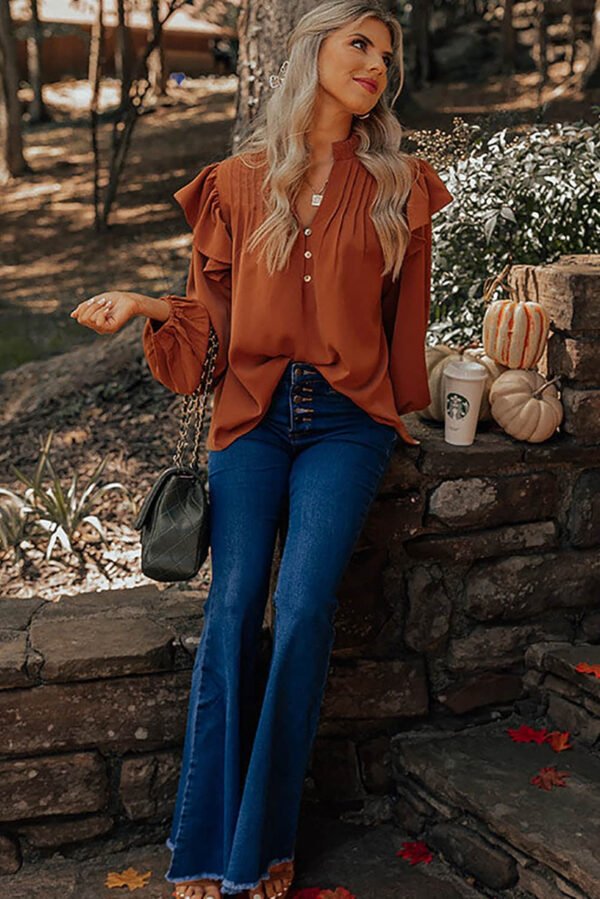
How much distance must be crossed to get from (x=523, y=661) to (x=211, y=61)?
18621 millimetres

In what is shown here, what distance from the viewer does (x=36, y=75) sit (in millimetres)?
17266

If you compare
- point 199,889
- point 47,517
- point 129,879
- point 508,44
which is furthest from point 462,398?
point 508,44

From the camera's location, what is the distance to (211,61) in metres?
20.4

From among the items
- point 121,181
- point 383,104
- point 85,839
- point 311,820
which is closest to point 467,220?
point 383,104

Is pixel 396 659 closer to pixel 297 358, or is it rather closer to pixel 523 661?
pixel 523 661

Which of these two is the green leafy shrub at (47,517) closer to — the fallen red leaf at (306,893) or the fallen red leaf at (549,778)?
the fallen red leaf at (306,893)

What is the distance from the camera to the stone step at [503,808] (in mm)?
2803

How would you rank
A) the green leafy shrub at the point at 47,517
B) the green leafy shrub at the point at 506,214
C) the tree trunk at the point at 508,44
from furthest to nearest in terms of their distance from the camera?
the tree trunk at the point at 508,44 < the green leafy shrub at the point at 47,517 < the green leafy shrub at the point at 506,214

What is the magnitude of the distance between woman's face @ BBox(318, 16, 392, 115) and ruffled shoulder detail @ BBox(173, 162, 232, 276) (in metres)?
0.39

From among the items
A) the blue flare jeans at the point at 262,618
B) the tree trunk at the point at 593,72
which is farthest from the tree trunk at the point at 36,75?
the blue flare jeans at the point at 262,618

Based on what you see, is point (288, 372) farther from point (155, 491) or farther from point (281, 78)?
point (281, 78)

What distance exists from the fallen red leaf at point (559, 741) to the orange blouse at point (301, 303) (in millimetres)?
989

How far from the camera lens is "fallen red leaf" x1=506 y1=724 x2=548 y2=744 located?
10.9 feet

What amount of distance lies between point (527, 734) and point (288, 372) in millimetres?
1271
